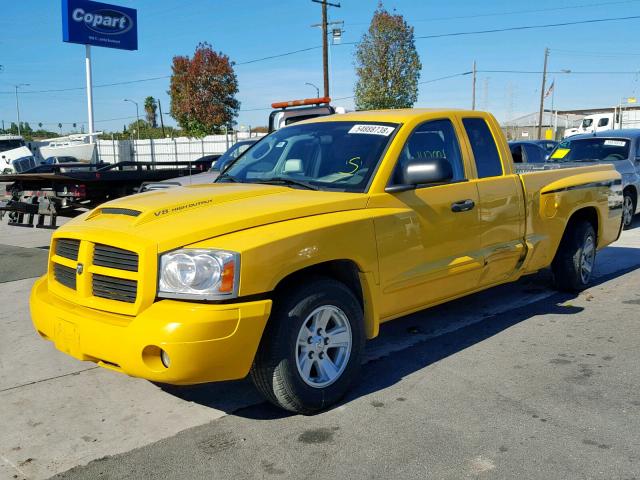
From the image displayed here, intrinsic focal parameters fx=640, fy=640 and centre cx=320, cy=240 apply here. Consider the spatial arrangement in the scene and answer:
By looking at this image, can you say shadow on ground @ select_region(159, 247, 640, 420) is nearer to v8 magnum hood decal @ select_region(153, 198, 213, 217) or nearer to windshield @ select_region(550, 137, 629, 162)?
v8 magnum hood decal @ select_region(153, 198, 213, 217)

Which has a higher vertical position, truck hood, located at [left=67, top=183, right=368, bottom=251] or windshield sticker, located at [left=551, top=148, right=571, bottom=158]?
windshield sticker, located at [left=551, top=148, right=571, bottom=158]

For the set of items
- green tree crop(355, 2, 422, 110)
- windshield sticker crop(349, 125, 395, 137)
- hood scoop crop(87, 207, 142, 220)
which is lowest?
hood scoop crop(87, 207, 142, 220)

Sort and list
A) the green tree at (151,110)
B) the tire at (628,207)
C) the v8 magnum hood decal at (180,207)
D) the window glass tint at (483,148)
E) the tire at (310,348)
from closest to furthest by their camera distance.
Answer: the tire at (310,348) < the v8 magnum hood decal at (180,207) < the window glass tint at (483,148) < the tire at (628,207) < the green tree at (151,110)

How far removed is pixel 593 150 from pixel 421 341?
8.04m

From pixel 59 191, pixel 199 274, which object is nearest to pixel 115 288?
pixel 199 274

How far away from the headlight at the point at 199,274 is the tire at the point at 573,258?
4294mm

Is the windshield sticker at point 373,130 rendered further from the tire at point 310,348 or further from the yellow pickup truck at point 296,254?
the tire at point 310,348

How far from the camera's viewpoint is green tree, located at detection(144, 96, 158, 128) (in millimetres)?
91125

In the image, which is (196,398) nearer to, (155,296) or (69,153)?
(155,296)

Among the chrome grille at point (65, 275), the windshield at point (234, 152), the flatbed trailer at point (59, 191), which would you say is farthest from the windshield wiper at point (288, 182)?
the windshield at point (234, 152)

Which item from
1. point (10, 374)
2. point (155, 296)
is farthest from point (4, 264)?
point (155, 296)

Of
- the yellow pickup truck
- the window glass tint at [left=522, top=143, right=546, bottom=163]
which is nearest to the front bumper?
the yellow pickup truck

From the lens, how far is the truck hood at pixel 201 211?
11.3ft

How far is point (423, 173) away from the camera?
4.14m
